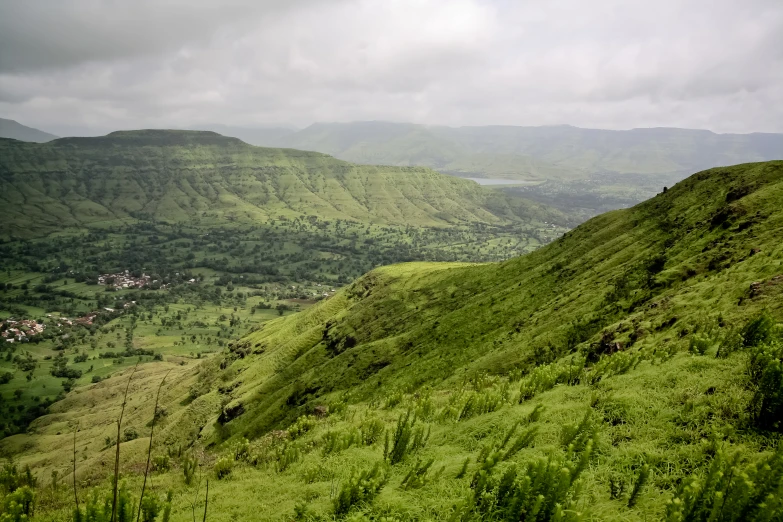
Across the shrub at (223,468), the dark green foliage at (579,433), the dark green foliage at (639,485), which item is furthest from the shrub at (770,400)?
the shrub at (223,468)

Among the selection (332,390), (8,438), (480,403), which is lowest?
(8,438)

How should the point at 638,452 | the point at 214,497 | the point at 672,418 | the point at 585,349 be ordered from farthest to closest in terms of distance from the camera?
the point at 585,349, the point at 214,497, the point at 672,418, the point at 638,452

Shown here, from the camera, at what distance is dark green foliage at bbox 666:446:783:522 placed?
31.3 ft

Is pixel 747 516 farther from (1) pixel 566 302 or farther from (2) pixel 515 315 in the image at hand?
(2) pixel 515 315

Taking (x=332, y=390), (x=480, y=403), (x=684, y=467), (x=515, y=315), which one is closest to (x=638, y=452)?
(x=684, y=467)

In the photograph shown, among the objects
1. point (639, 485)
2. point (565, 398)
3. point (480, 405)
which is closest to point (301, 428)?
point (480, 405)

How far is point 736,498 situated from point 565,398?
13150 mm

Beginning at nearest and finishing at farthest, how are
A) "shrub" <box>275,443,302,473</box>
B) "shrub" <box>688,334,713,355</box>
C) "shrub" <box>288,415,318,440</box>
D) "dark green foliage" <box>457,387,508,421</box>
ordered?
"shrub" <box>688,334,713,355</box> < "shrub" <box>275,443,302,473</box> < "dark green foliage" <box>457,387,508,421</box> < "shrub" <box>288,415,318,440</box>

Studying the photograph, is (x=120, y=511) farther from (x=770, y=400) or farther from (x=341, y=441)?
(x=770, y=400)

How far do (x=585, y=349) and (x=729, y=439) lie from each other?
81.5 ft

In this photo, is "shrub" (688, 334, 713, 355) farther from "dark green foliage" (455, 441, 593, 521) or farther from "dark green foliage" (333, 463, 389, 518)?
"dark green foliage" (333, 463, 389, 518)

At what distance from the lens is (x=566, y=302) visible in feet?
185

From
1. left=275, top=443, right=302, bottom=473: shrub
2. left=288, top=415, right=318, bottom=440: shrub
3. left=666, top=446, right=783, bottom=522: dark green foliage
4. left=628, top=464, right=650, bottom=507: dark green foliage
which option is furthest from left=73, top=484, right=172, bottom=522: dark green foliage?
left=666, top=446, right=783, bottom=522: dark green foliage

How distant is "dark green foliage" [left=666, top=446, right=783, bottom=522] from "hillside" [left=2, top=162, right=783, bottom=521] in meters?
0.05
